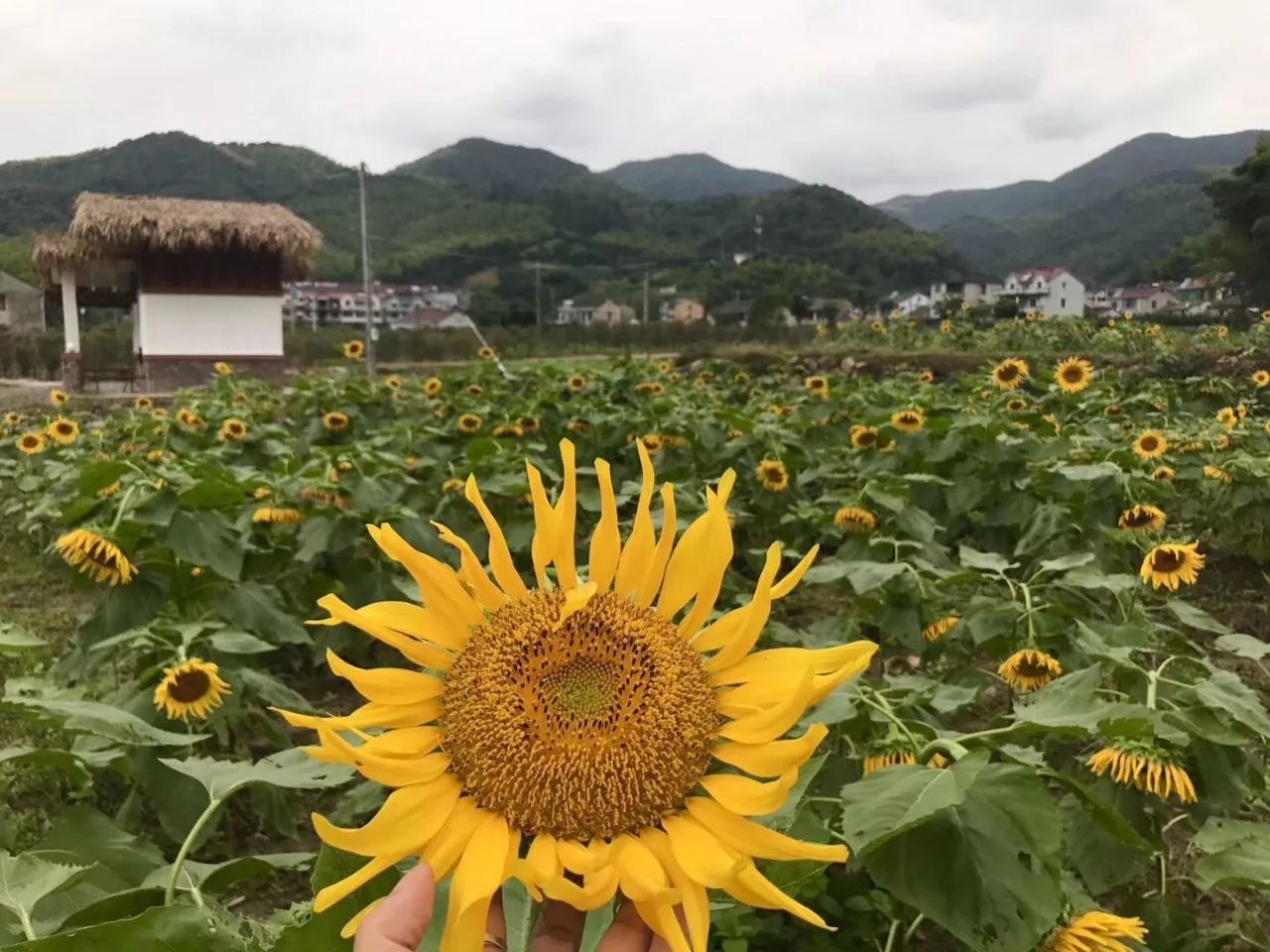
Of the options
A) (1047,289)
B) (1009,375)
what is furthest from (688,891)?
(1047,289)

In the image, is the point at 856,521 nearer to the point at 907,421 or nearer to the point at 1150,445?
the point at 907,421

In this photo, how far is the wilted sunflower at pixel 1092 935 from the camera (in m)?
1.20

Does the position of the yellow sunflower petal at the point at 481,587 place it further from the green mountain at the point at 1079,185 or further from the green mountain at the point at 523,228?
the green mountain at the point at 1079,185

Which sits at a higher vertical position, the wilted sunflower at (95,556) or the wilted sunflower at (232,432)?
the wilted sunflower at (232,432)

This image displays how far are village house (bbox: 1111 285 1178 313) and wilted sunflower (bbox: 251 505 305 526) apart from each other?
22665 mm

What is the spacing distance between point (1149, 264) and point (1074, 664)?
92.3 feet

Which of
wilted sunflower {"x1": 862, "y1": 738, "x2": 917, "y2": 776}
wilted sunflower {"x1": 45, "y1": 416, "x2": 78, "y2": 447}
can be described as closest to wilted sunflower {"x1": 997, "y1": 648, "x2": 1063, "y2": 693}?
wilted sunflower {"x1": 862, "y1": 738, "x2": 917, "y2": 776}

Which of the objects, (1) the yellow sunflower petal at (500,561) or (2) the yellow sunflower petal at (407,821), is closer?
(2) the yellow sunflower petal at (407,821)

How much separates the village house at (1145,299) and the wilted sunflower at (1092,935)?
24010mm

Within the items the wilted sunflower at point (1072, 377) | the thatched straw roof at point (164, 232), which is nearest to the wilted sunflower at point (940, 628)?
the wilted sunflower at point (1072, 377)

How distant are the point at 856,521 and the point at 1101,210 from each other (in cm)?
6023

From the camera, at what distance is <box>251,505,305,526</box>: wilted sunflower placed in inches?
136

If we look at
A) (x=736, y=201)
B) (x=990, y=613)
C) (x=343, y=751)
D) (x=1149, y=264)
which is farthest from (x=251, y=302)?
(x=736, y=201)

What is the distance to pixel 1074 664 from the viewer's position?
2.19m
